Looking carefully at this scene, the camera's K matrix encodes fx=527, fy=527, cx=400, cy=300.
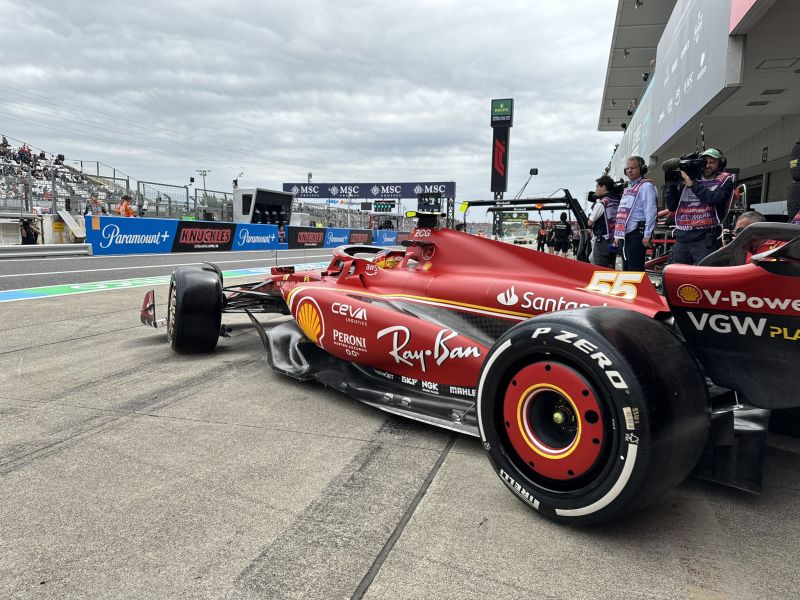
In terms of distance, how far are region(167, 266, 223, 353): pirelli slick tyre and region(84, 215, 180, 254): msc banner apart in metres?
13.6

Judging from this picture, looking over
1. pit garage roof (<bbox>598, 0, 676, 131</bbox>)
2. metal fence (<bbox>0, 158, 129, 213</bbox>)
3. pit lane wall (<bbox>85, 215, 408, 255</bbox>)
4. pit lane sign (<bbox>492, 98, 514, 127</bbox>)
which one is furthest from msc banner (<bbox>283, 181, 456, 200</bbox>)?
metal fence (<bbox>0, 158, 129, 213</bbox>)

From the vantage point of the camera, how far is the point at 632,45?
76.1ft

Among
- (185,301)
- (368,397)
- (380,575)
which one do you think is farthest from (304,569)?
(185,301)

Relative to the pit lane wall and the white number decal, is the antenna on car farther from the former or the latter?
the pit lane wall

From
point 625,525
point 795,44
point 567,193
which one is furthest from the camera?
point 795,44

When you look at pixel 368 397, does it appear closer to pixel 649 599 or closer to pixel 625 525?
pixel 625 525

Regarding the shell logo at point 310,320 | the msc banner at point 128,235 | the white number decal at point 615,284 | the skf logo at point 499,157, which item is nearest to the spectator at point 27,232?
the msc banner at point 128,235

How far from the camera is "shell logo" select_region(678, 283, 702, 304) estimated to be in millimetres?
2047

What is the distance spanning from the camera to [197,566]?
1.72 metres

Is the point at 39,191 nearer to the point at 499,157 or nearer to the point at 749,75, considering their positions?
the point at 749,75

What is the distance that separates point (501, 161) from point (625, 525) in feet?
122

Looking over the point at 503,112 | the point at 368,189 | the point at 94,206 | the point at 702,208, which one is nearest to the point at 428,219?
the point at 702,208

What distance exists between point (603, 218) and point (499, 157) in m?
31.8

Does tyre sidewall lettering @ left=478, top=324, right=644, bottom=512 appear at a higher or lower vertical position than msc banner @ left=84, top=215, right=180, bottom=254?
lower
